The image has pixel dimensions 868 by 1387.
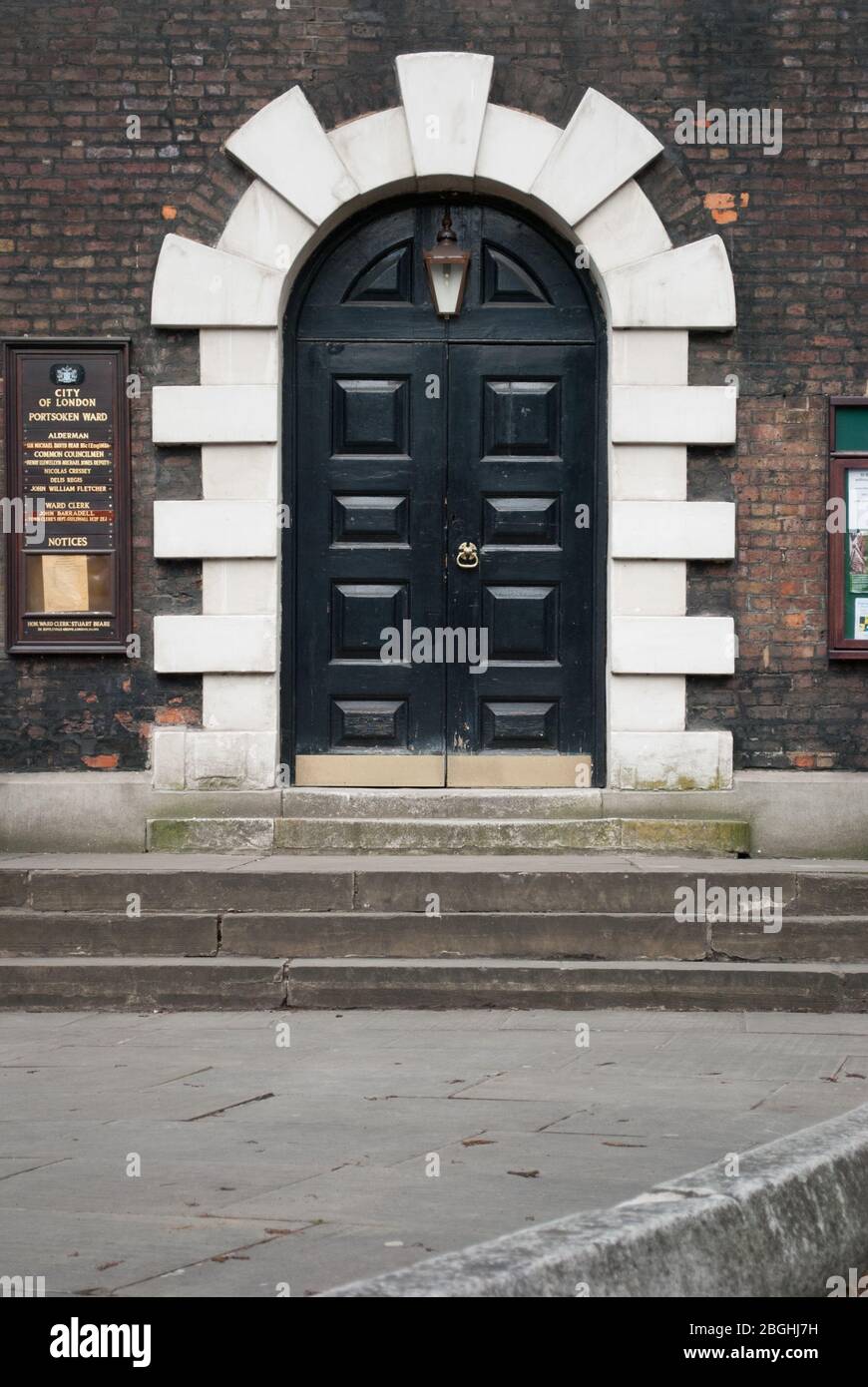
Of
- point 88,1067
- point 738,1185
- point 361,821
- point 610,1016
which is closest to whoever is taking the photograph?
point 738,1185

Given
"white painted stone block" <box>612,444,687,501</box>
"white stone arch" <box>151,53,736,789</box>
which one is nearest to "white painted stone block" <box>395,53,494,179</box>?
"white stone arch" <box>151,53,736,789</box>

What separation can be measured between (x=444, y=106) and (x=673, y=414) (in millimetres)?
2241

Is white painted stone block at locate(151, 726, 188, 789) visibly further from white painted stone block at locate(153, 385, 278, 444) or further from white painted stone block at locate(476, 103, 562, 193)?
white painted stone block at locate(476, 103, 562, 193)

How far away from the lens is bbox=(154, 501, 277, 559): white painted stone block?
32.1 feet

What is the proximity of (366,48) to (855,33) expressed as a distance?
113 inches

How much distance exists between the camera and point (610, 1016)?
26.2ft

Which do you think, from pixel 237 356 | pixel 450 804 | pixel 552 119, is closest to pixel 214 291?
pixel 237 356

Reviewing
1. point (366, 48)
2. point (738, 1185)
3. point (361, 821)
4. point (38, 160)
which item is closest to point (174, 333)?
point (38, 160)

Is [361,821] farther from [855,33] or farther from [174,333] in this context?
[855,33]

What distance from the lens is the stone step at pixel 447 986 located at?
8.18 metres

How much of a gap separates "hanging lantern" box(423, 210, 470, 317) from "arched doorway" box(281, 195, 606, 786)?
5.1 inches

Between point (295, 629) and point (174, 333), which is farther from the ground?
point (174, 333)

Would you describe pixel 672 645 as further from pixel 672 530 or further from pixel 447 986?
pixel 447 986
